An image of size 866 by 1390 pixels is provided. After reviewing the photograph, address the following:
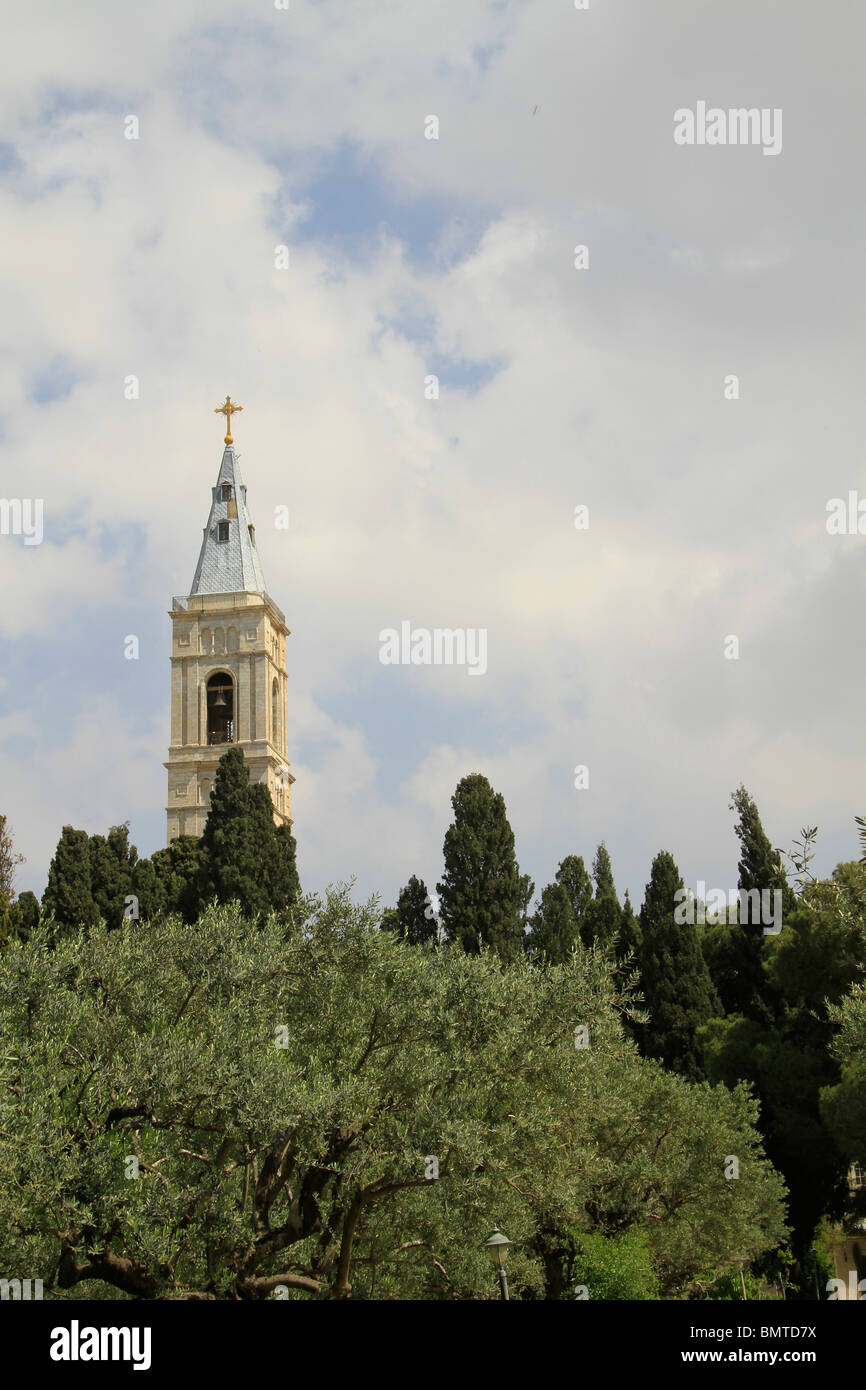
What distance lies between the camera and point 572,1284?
2548cm

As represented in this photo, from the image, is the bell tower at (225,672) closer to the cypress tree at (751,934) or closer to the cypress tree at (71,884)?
the cypress tree at (71,884)

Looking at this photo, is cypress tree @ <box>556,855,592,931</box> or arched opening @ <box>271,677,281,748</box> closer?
cypress tree @ <box>556,855,592,931</box>

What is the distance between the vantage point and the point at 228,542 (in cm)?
7225

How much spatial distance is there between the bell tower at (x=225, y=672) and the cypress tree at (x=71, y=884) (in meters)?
Result: 20.6

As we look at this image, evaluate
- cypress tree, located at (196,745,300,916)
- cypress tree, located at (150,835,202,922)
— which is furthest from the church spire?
cypress tree, located at (196,745,300,916)

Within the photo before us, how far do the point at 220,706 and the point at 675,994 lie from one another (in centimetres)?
3549

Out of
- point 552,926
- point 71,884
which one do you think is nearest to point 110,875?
point 71,884

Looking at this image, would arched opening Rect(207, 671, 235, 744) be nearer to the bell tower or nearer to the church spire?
the bell tower

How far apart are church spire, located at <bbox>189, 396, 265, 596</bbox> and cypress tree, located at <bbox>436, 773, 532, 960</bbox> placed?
30.4m

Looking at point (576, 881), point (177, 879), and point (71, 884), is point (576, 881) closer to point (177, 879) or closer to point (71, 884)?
point (177, 879)

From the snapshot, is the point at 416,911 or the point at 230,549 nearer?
the point at 416,911

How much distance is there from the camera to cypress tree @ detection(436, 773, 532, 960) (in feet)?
135
